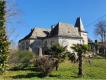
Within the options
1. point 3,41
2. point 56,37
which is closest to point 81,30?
point 56,37

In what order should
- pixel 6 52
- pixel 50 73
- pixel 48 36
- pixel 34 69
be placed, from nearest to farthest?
pixel 6 52, pixel 50 73, pixel 34 69, pixel 48 36

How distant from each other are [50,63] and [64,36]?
1335 inches

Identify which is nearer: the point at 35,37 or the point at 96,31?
the point at 96,31

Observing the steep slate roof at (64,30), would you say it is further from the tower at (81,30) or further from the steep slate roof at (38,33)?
the steep slate roof at (38,33)

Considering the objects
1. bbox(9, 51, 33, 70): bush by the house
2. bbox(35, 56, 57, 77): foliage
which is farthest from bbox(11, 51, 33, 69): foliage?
bbox(35, 56, 57, 77): foliage

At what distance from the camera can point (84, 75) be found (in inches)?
1015

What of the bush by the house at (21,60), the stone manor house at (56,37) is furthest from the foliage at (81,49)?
the stone manor house at (56,37)

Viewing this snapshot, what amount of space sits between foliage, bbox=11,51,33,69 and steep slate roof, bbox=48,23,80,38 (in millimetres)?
22992

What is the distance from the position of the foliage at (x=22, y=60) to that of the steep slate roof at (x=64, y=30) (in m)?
23.0

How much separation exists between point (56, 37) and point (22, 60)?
24.5 m

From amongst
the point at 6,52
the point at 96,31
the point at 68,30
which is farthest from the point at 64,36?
the point at 6,52

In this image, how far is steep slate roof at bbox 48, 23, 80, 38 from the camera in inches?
2296

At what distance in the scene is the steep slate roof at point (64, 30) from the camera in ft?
191

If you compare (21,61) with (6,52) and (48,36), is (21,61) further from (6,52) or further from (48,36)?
(48,36)
